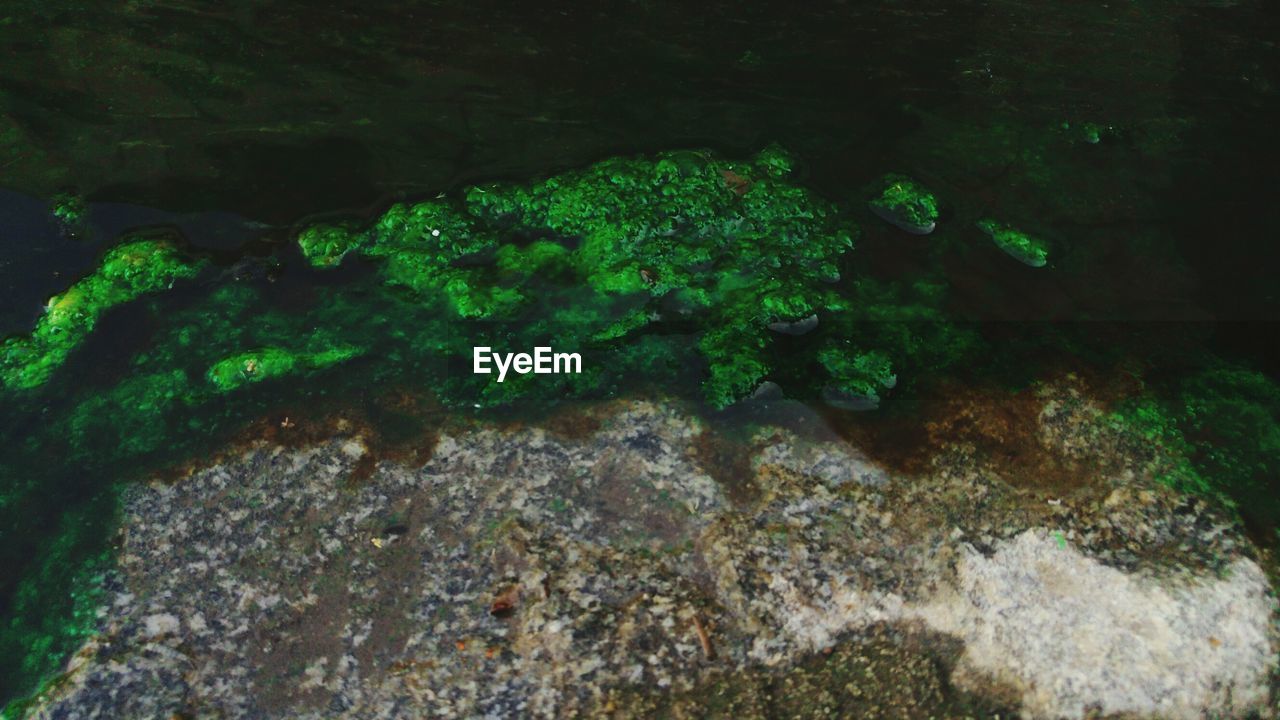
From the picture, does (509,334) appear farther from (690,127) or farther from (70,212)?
(70,212)

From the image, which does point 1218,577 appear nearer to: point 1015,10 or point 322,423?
point 322,423

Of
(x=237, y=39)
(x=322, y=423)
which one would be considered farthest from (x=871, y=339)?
(x=237, y=39)

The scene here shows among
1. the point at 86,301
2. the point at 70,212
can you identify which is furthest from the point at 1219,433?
the point at 70,212

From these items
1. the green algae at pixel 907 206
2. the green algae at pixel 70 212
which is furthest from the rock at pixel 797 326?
the green algae at pixel 70 212

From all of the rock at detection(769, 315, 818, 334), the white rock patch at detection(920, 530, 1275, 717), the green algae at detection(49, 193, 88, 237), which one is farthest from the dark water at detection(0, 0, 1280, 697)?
the white rock patch at detection(920, 530, 1275, 717)

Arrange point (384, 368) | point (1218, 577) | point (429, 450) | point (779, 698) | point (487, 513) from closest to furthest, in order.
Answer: point (779, 698), point (1218, 577), point (487, 513), point (429, 450), point (384, 368)
